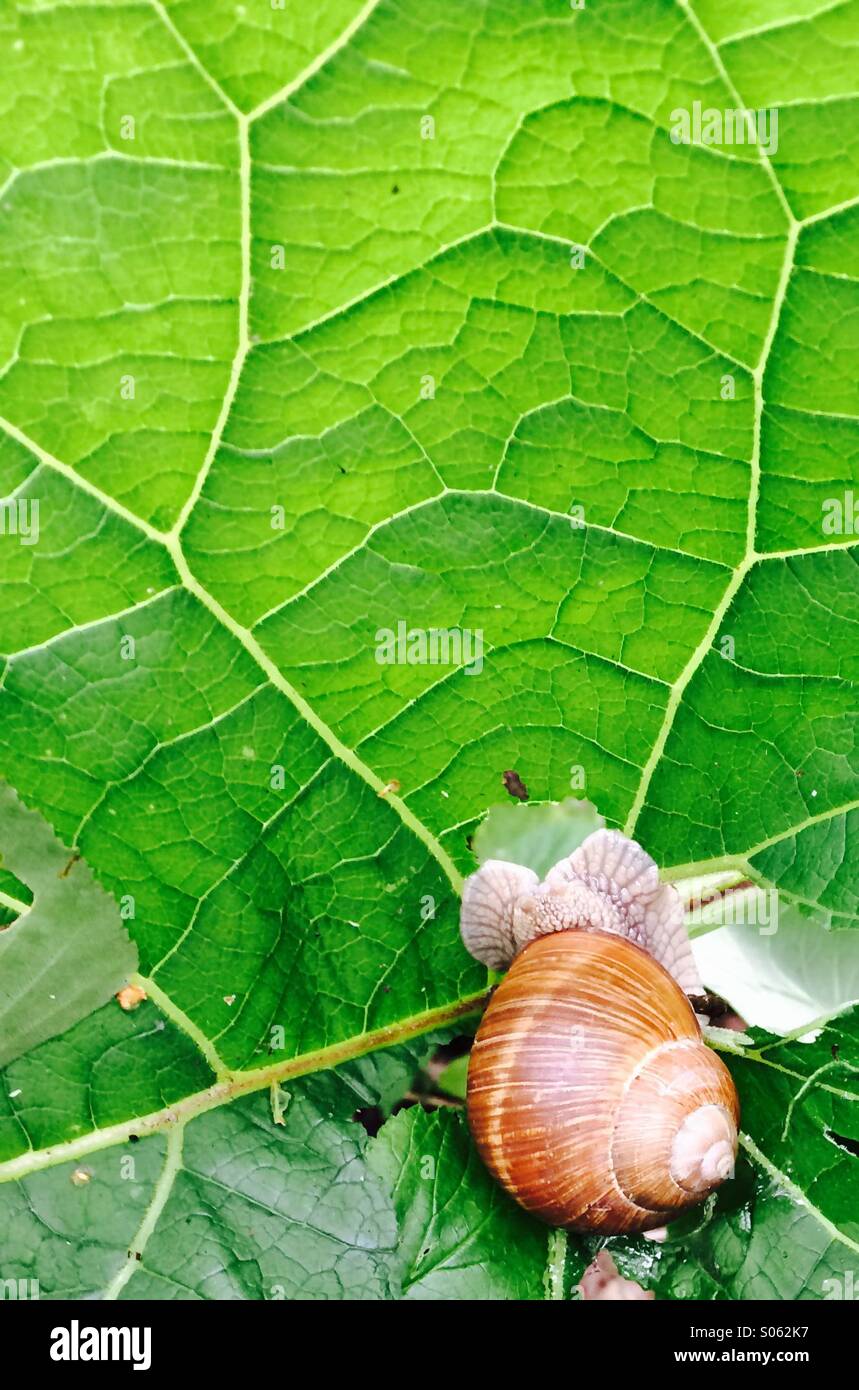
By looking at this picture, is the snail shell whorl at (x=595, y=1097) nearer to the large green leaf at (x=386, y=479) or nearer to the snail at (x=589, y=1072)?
the snail at (x=589, y=1072)

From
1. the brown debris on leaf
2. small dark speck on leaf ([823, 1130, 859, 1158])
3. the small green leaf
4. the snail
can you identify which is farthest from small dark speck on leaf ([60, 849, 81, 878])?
small dark speck on leaf ([823, 1130, 859, 1158])

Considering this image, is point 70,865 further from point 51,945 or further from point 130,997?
point 130,997

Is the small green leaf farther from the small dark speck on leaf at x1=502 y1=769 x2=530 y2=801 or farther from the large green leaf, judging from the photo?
the small dark speck on leaf at x1=502 y1=769 x2=530 y2=801

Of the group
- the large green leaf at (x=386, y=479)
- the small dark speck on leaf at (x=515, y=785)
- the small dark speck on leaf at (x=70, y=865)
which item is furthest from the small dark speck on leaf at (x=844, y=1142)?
the small dark speck on leaf at (x=70, y=865)

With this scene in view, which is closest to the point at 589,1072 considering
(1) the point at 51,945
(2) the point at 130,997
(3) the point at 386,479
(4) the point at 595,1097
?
(4) the point at 595,1097

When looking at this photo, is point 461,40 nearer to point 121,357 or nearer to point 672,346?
point 672,346
